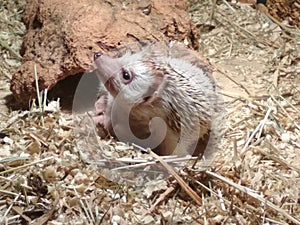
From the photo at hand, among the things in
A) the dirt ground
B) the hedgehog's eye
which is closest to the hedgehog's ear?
the hedgehog's eye

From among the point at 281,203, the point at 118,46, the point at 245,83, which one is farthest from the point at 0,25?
the point at 281,203

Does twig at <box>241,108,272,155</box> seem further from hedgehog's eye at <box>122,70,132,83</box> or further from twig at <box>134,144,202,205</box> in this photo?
hedgehog's eye at <box>122,70,132,83</box>

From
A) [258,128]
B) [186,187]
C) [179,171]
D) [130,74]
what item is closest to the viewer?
[186,187]

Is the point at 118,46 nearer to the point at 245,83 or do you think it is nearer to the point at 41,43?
the point at 41,43

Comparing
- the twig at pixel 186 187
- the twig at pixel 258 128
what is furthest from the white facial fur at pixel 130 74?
the twig at pixel 258 128

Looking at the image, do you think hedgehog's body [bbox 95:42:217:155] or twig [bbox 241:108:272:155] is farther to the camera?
twig [bbox 241:108:272:155]

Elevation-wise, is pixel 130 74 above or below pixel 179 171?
above

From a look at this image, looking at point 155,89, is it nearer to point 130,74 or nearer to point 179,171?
point 130,74

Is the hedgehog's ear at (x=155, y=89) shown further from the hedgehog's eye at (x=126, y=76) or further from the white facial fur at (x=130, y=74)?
the hedgehog's eye at (x=126, y=76)

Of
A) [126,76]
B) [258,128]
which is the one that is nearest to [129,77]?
[126,76]

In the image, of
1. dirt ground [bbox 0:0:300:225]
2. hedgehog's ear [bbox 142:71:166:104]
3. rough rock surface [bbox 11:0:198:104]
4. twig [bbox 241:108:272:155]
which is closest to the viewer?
dirt ground [bbox 0:0:300:225]
